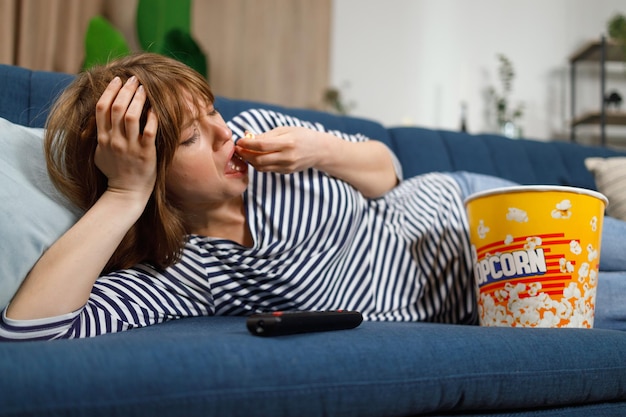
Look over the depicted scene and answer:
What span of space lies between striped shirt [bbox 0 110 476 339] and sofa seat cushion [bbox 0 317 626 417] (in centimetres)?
16

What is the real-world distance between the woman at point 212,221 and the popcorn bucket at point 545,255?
0.24 m

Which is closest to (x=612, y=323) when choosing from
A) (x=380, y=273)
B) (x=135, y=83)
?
(x=380, y=273)

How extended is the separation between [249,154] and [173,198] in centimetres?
15

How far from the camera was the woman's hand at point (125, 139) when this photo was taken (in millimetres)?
874

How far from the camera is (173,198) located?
3.53ft

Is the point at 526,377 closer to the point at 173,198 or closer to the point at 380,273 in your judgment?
the point at 380,273

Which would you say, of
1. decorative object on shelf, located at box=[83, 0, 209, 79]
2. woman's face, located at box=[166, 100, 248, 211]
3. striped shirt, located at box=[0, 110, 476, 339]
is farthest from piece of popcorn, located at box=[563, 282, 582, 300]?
decorative object on shelf, located at box=[83, 0, 209, 79]

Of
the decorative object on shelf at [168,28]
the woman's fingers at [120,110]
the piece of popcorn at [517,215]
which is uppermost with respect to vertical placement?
the decorative object on shelf at [168,28]

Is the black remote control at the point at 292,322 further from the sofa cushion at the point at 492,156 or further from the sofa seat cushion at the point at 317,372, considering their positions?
the sofa cushion at the point at 492,156

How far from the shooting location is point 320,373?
68 centimetres

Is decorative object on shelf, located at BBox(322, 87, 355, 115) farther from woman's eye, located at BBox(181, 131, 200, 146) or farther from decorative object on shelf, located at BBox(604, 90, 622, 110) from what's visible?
woman's eye, located at BBox(181, 131, 200, 146)

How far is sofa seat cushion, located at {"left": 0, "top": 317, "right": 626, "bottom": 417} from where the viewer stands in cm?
59

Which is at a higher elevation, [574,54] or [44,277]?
[574,54]

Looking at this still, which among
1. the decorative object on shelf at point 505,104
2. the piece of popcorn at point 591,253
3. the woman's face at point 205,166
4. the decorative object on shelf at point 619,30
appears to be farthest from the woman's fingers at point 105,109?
the decorative object on shelf at point 619,30
